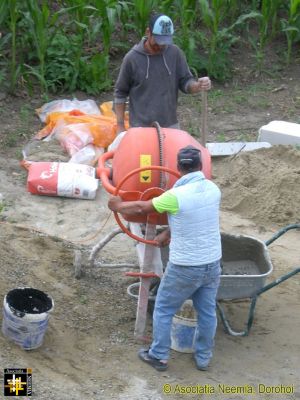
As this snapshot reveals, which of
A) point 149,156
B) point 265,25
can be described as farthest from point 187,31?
point 149,156

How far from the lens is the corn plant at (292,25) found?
460 inches

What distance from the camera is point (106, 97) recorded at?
10945 millimetres

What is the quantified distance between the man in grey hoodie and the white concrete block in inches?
101

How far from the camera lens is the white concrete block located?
382 inches

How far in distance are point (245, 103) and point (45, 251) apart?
15.3 ft

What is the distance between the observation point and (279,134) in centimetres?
973

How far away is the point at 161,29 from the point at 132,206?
1865mm

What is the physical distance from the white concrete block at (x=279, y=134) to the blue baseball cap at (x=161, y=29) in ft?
9.95

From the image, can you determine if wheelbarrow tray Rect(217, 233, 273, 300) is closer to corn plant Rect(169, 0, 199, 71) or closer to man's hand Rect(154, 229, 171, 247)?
man's hand Rect(154, 229, 171, 247)

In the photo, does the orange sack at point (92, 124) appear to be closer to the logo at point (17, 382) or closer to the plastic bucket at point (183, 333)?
the plastic bucket at point (183, 333)

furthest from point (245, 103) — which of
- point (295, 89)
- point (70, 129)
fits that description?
point (70, 129)

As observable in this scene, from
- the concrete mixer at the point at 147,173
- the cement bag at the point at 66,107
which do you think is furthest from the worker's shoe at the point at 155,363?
the cement bag at the point at 66,107

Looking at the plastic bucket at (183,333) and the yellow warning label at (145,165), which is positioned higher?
the yellow warning label at (145,165)

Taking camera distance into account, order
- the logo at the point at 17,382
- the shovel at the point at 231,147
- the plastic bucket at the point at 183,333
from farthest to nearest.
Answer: the shovel at the point at 231,147
the plastic bucket at the point at 183,333
the logo at the point at 17,382
